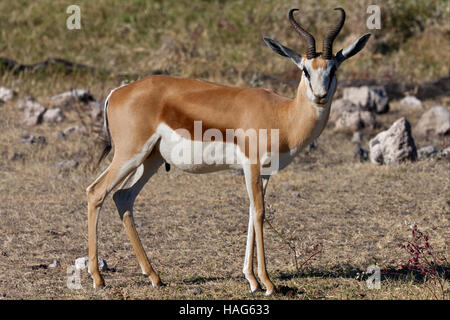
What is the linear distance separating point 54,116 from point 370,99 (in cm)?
446

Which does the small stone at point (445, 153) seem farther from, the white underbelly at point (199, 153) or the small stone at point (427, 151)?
the white underbelly at point (199, 153)

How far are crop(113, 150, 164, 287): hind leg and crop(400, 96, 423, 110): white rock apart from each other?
6.95 metres

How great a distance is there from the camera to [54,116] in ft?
36.2

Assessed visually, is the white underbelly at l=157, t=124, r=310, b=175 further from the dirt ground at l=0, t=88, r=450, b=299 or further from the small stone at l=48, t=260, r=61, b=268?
the small stone at l=48, t=260, r=61, b=268

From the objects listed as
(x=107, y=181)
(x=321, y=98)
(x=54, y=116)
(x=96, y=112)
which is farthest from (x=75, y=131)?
(x=321, y=98)

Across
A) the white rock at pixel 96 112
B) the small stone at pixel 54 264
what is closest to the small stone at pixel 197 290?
the small stone at pixel 54 264

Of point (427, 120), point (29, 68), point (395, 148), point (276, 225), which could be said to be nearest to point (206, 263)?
point (276, 225)

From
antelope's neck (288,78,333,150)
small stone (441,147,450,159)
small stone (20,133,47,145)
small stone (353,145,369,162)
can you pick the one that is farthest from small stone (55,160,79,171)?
antelope's neck (288,78,333,150)

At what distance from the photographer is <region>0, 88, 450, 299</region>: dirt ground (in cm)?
573

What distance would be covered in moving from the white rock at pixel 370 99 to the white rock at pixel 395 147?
2.06 m

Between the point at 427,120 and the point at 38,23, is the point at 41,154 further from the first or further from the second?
the point at 38,23

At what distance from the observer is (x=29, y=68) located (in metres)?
13.0

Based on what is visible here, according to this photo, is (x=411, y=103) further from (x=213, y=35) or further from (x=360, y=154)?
(x=213, y=35)

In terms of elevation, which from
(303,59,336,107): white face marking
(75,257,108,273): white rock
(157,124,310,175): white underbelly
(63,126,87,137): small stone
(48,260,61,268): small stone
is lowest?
(48,260,61,268): small stone
